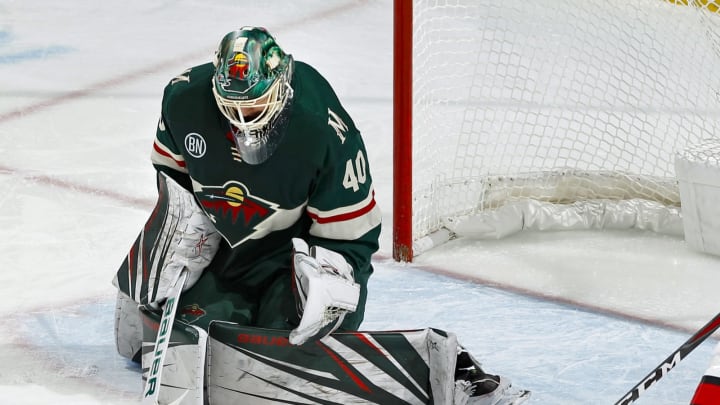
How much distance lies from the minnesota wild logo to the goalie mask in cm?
12

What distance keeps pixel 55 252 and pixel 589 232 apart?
148cm

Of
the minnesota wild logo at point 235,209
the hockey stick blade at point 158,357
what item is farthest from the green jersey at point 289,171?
the hockey stick blade at point 158,357

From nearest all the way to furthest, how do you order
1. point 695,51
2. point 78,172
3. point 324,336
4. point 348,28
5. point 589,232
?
point 324,336 → point 589,232 → point 78,172 → point 695,51 → point 348,28

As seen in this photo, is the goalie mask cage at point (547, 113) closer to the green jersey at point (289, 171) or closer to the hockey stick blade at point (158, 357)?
the green jersey at point (289, 171)

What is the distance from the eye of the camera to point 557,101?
372cm

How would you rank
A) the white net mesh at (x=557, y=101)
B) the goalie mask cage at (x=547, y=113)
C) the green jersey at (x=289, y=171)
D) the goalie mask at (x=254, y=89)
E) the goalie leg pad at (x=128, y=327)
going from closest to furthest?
the goalie mask at (x=254, y=89), the green jersey at (x=289, y=171), the goalie leg pad at (x=128, y=327), the goalie mask cage at (x=547, y=113), the white net mesh at (x=557, y=101)

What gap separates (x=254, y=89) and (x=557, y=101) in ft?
6.18

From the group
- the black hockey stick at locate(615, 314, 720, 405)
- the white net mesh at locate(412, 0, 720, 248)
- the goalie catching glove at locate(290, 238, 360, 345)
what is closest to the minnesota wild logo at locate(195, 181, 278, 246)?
the goalie catching glove at locate(290, 238, 360, 345)

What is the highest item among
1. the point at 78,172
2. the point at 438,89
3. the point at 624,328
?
the point at 438,89

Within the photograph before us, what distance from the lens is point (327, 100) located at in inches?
87.3

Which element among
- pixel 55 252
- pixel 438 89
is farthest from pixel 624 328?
pixel 55 252

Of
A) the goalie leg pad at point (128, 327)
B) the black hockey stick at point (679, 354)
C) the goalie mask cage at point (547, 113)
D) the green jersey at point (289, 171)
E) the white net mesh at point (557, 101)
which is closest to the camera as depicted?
the black hockey stick at point (679, 354)

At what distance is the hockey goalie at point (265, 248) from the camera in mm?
2094

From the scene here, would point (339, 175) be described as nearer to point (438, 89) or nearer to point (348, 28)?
point (438, 89)
